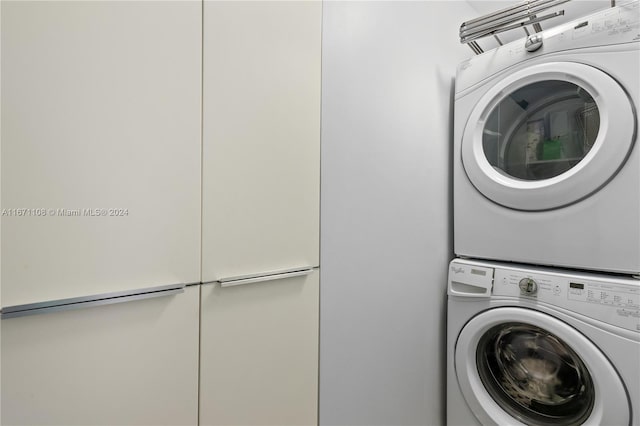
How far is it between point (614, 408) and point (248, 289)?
109 cm

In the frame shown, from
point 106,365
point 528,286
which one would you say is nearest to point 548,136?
point 528,286

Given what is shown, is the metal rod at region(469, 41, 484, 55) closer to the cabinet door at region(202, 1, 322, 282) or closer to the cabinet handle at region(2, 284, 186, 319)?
the cabinet door at region(202, 1, 322, 282)

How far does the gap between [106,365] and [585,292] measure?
1316mm

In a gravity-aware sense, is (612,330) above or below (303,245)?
below

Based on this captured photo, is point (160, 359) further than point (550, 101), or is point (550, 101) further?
point (550, 101)

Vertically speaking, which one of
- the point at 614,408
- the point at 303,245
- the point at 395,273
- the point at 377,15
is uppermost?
the point at 377,15

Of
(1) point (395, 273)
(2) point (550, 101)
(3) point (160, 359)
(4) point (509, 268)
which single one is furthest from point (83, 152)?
(2) point (550, 101)

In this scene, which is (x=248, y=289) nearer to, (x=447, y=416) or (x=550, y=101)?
(x=447, y=416)

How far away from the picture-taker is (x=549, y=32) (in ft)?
3.67

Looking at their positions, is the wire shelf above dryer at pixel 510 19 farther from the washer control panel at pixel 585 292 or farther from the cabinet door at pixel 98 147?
the cabinet door at pixel 98 147

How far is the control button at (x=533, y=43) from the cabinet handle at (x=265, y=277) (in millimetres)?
1100

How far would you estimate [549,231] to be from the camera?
1.09m

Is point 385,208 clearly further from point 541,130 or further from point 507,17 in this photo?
point 507,17

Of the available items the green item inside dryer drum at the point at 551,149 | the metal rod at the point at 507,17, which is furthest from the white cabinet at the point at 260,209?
the green item inside dryer drum at the point at 551,149
